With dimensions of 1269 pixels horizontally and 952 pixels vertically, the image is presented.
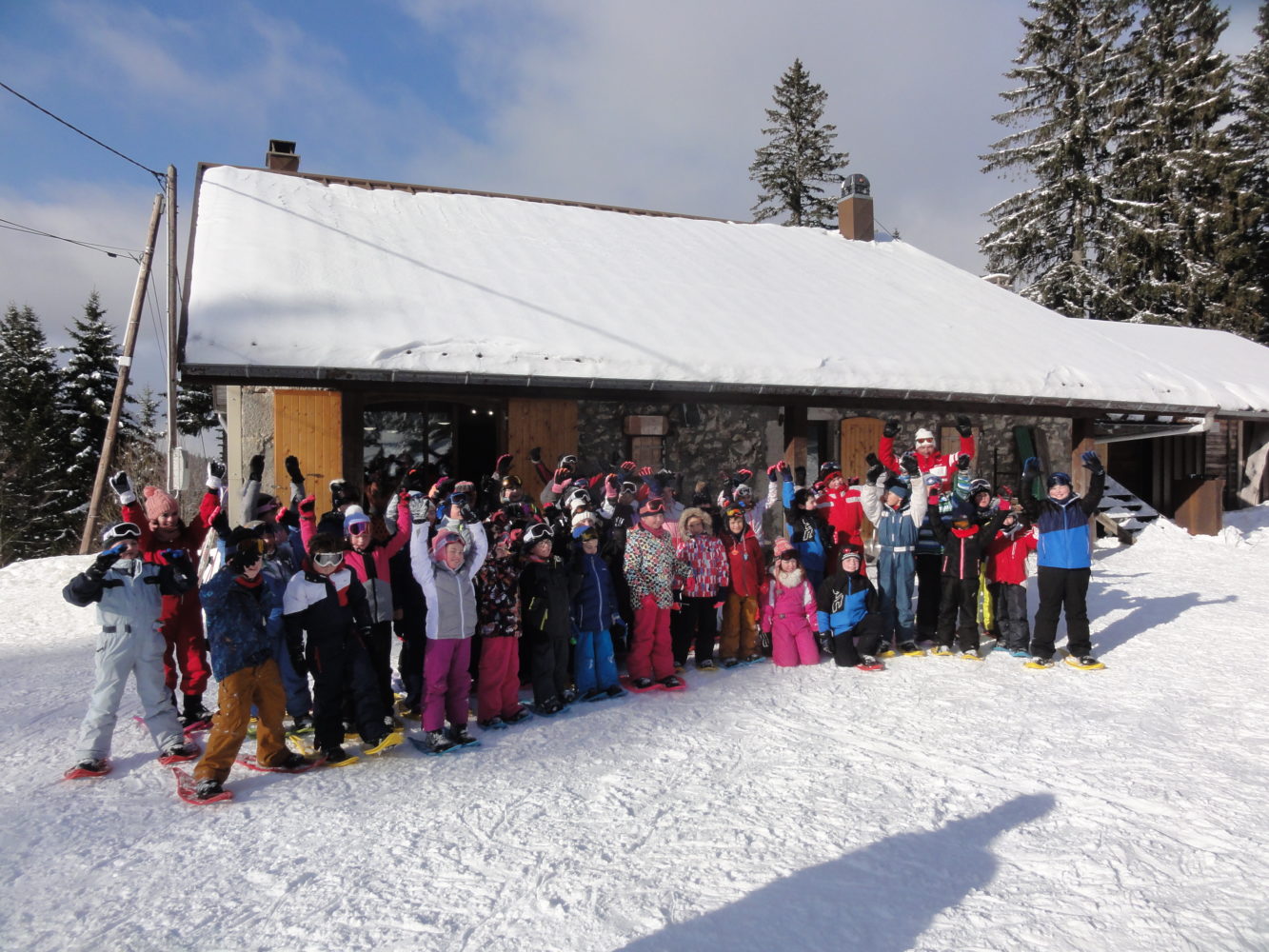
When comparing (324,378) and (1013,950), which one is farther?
(324,378)

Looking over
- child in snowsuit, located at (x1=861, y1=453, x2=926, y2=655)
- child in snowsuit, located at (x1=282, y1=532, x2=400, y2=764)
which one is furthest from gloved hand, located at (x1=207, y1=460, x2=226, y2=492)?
child in snowsuit, located at (x1=861, y1=453, x2=926, y2=655)

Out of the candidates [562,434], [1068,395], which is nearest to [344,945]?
[562,434]

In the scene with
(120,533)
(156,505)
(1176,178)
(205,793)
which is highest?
(1176,178)

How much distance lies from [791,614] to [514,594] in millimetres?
2294

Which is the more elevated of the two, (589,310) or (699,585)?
(589,310)

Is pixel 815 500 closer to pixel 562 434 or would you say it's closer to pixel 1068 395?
pixel 562 434

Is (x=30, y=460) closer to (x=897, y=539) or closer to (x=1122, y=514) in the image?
(x=897, y=539)

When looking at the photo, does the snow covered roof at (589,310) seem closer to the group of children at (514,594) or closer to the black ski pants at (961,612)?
the group of children at (514,594)

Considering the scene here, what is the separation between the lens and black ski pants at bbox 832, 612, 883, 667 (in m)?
5.82

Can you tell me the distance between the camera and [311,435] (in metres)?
7.53

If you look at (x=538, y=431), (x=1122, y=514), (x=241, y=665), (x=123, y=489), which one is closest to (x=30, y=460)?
(x=538, y=431)

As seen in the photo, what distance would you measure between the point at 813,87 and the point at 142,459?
85.3 feet

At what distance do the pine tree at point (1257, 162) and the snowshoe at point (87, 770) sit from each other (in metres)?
26.9

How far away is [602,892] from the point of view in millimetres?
2857
